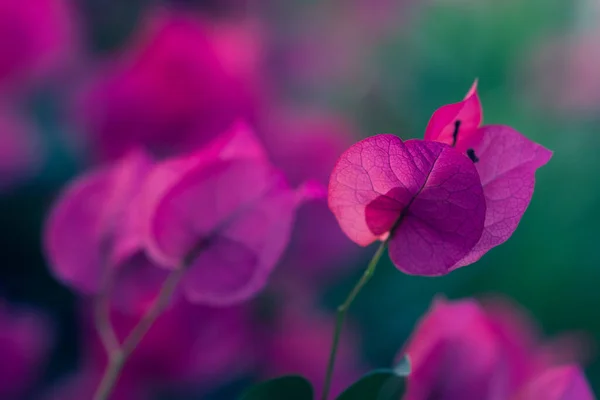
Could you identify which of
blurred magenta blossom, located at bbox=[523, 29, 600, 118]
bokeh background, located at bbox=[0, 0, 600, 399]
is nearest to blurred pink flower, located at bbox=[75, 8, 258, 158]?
bokeh background, located at bbox=[0, 0, 600, 399]

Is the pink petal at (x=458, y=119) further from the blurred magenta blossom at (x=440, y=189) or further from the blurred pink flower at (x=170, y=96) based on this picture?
the blurred pink flower at (x=170, y=96)

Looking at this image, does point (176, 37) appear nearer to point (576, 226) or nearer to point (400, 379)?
point (400, 379)

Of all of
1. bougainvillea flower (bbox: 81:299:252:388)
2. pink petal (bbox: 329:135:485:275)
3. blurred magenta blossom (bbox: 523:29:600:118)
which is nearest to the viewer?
pink petal (bbox: 329:135:485:275)

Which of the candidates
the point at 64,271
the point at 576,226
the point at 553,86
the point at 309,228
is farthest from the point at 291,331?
the point at 553,86

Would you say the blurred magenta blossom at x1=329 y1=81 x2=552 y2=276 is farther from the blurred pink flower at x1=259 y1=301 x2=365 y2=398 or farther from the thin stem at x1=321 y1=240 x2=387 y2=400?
the blurred pink flower at x1=259 y1=301 x2=365 y2=398

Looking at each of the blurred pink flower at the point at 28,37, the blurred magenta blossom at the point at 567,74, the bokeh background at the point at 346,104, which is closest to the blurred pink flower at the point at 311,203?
the bokeh background at the point at 346,104

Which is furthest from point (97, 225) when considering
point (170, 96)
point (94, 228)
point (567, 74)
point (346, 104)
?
point (567, 74)

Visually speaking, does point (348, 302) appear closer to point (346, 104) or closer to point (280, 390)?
point (280, 390)
